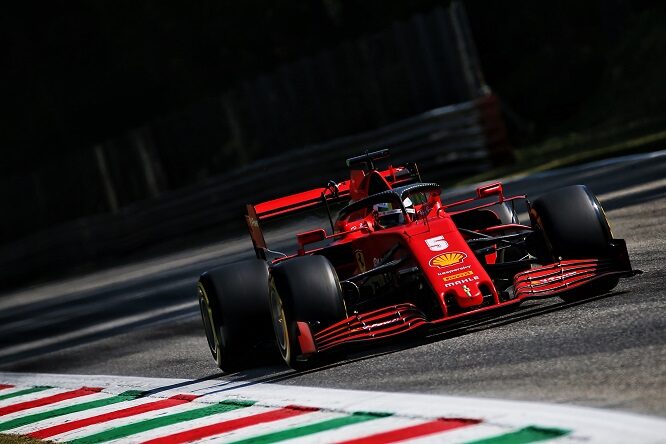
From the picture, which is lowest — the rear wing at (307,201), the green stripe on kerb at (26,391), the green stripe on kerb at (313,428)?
the green stripe on kerb at (313,428)

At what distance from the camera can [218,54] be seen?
127 ft

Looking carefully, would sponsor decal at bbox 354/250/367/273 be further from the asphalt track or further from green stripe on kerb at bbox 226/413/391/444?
green stripe on kerb at bbox 226/413/391/444

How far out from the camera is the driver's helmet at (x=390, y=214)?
9.85m

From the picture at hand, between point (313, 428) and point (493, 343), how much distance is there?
5.79 ft

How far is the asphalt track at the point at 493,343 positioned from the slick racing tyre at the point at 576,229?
10.4 inches

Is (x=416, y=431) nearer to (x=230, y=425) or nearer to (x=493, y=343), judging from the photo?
(x=230, y=425)

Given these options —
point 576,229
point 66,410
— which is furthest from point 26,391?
point 576,229

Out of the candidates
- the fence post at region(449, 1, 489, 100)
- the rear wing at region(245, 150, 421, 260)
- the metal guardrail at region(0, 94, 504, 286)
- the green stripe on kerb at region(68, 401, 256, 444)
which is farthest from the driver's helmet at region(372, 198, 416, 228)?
the fence post at region(449, 1, 489, 100)

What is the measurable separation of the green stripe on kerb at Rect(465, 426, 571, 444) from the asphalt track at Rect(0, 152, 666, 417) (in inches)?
13.3

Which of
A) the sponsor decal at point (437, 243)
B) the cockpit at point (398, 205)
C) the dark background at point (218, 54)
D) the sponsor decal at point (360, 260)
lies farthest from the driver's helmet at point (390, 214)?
the dark background at point (218, 54)

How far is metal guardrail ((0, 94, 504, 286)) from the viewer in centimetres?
2345

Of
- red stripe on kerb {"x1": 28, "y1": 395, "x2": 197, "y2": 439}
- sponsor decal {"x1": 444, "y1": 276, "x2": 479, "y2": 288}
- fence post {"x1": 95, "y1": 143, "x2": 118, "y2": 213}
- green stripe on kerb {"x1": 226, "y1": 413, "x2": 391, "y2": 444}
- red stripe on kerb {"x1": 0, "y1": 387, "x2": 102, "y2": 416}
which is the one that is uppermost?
fence post {"x1": 95, "y1": 143, "x2": 118, "y2": 213}

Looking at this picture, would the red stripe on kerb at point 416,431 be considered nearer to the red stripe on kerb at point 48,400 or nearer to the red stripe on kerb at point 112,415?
the red stripe on kerb at point 112,415

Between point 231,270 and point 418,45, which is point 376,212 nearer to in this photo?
point 231,270
